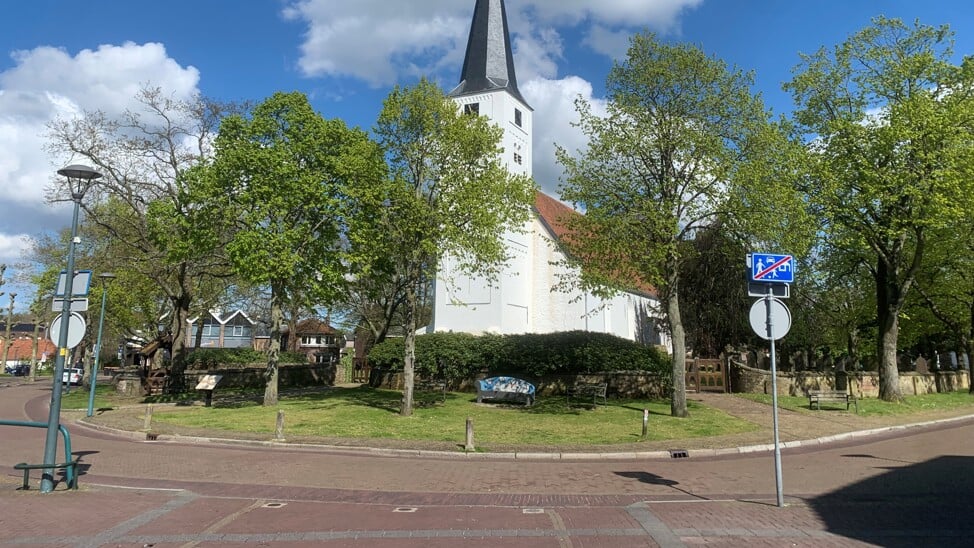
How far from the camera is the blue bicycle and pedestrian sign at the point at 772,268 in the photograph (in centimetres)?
897

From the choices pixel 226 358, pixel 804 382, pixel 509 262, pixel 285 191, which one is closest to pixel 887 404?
pixel 804 382

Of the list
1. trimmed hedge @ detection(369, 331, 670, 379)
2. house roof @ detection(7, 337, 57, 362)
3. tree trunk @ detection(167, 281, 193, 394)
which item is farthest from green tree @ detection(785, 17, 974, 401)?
house roof @ detection(7, 337, 57, 362)

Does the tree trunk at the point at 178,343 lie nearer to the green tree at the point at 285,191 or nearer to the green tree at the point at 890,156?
the green tree at the point at 285,191

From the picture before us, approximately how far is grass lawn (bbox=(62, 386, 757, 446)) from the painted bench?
1.68 ft

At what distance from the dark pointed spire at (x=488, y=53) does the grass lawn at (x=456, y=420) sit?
26.3 metres

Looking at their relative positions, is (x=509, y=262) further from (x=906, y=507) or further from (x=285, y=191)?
(x=906, y=507)

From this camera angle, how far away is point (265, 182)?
69.7ft

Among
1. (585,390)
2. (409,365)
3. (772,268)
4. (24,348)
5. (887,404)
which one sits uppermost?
(772,268)

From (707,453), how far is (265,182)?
54.9 ft

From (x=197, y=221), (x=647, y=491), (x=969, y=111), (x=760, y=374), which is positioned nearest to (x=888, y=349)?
(x=760, y=374)

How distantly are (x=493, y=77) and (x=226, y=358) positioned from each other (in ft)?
90.7

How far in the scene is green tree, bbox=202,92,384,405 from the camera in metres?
20.7

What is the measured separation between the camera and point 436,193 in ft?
71.5

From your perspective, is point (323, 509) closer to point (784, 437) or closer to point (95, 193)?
point (784, 437)
